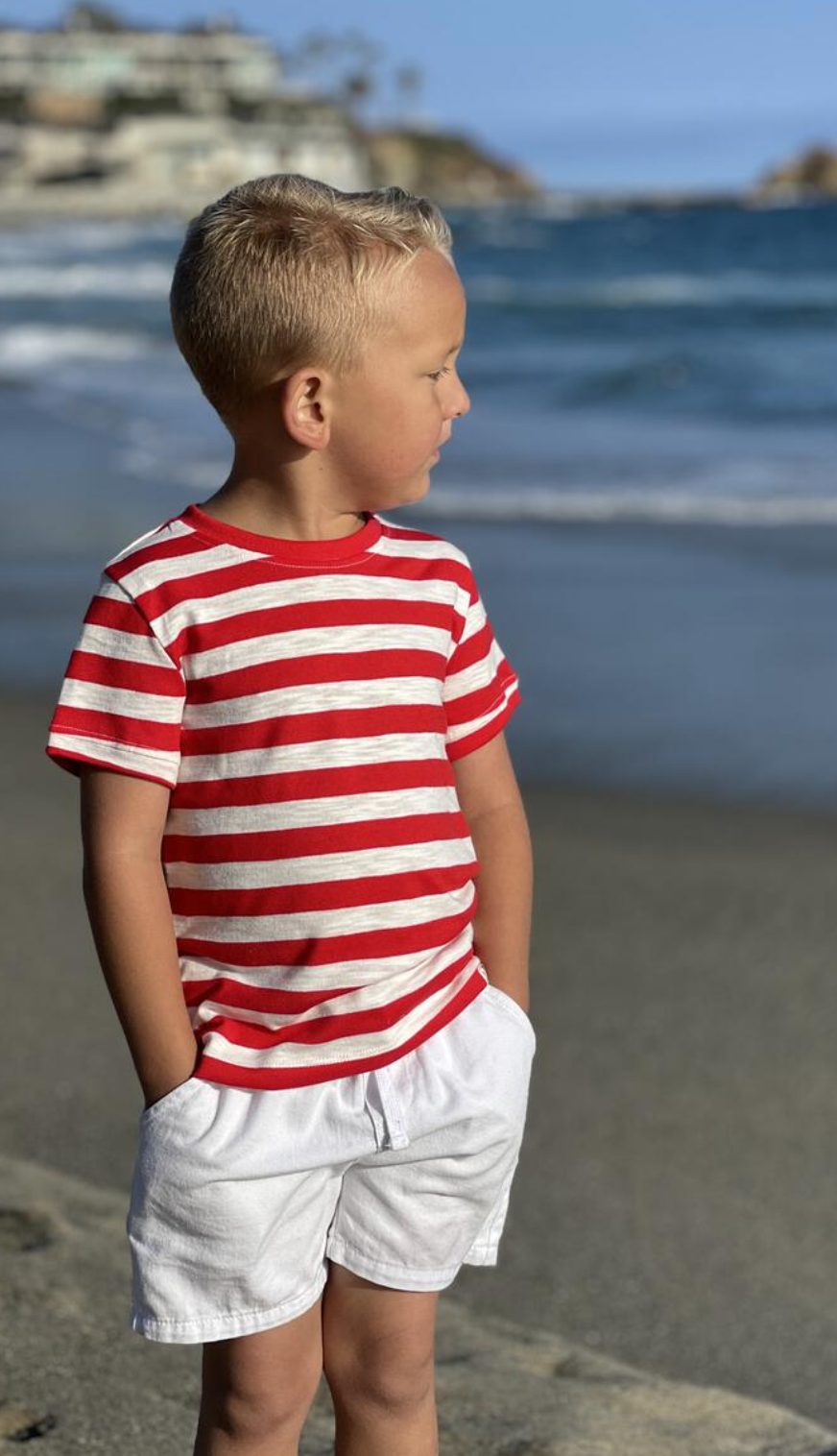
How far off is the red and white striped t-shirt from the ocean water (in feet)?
10.4

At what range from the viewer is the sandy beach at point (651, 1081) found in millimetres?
2643

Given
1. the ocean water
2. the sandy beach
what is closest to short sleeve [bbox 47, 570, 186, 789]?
the sandy beach

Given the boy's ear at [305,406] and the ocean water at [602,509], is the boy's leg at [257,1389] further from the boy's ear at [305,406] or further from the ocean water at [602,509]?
the ocean water at [602,509]

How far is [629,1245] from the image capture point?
2.79 meters

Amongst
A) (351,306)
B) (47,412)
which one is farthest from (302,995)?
(47,412)

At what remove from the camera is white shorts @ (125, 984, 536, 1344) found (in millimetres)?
1561

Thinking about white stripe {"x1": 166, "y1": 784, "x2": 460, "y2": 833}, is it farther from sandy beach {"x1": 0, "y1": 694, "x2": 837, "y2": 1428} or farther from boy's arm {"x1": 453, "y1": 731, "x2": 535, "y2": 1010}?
sandy beach {"x1": 0, "y1": 694, "x2": 837, "y2": 1428}

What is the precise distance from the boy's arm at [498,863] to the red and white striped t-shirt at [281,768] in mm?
91

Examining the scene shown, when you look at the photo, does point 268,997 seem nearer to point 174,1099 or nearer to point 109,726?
point 174,1099

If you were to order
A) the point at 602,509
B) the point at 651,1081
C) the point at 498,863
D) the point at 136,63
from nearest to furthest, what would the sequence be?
1. the point at 498,863
2. the point at 651,1081
3. the point at 602,509
4. the point at 136,63

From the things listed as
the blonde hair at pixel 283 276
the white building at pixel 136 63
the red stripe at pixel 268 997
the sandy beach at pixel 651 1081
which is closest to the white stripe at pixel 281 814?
the red stripe at pixel 268 997

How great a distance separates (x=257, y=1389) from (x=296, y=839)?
19.9 inches

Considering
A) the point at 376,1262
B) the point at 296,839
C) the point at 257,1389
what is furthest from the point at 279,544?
the point at 257,1389

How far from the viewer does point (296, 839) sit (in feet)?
5.21
